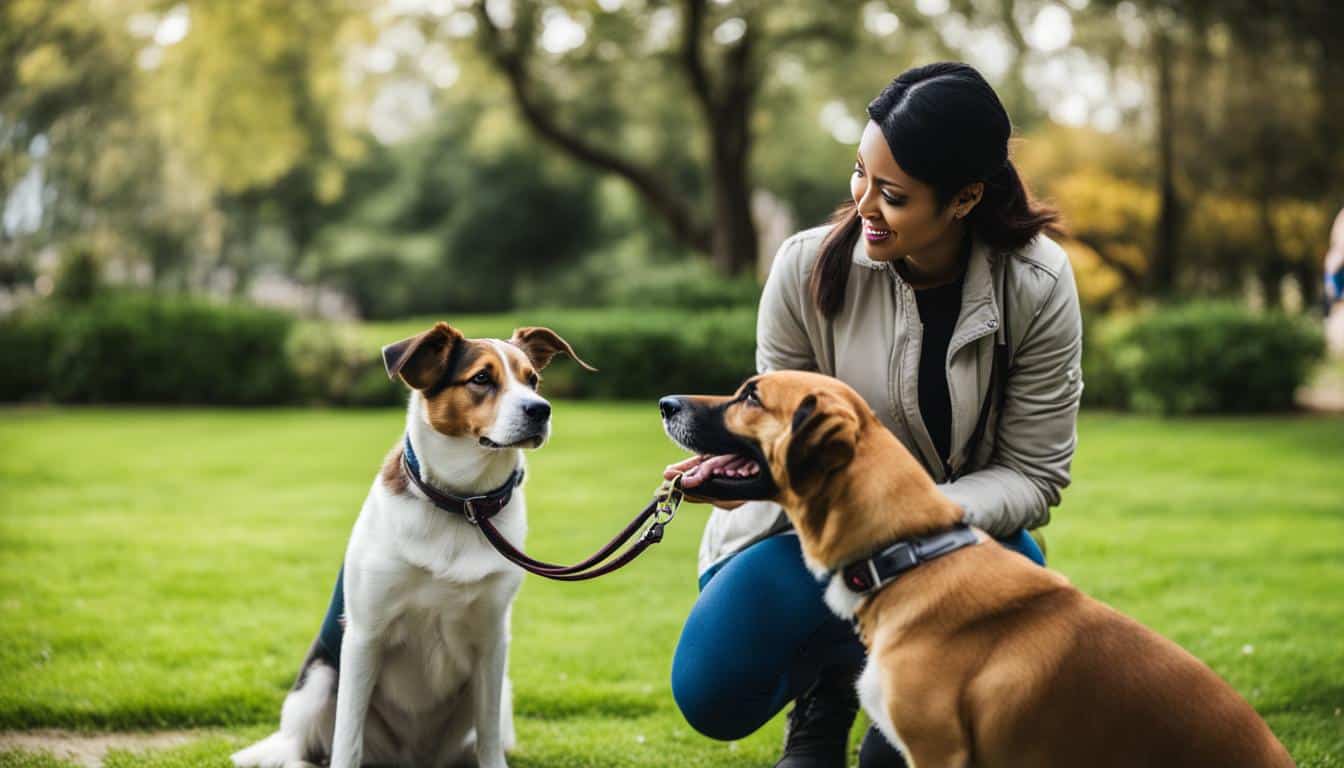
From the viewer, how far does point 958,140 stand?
3.33 meters

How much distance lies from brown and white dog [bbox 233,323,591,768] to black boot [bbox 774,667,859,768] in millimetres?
1052

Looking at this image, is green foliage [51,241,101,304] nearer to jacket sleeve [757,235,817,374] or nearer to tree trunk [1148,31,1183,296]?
jacket sleeve [757,235,817,374]

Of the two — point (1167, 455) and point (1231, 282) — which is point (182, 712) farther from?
point (1231, 282)

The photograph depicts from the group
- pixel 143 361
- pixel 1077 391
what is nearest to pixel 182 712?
pixel 1077 391

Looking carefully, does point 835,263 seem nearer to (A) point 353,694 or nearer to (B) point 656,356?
(A) point 353,694

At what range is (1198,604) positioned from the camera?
641cm

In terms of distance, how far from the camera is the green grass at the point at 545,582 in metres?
4.70

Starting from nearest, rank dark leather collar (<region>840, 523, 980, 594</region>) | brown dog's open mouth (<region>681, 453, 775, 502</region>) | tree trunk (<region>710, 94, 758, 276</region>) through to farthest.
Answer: dark leather collar (<region>840, 523, 980, 594</region>) < brown dog's open mouth (<region>681, 453, 775, 502</region>) < tree trunk (<region>710, 94, 758, 276</region>)

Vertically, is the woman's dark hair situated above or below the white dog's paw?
above

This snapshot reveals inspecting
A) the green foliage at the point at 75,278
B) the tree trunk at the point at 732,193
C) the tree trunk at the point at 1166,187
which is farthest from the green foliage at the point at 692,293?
the green foliage at the point at 75,278

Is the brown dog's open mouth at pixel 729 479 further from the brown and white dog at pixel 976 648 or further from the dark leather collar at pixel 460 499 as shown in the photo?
the dark leather collar at pixel 460 499

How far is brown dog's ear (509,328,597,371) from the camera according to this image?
4.27 metres

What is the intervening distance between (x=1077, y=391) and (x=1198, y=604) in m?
3.27

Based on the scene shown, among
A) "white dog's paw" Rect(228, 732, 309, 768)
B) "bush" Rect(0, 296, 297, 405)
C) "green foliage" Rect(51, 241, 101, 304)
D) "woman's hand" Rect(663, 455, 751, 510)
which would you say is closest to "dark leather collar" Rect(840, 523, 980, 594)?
"woman's hand" Rect(663, 455, 751, 510)
